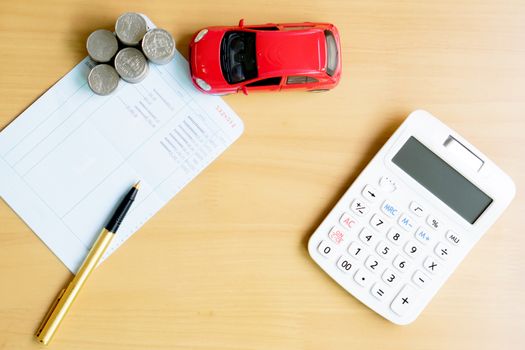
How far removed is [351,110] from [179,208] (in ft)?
0.86

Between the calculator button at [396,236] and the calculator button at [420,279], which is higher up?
the calculator button at [396,236]

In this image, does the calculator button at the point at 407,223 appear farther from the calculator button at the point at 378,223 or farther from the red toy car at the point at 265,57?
the red toy car at the point at 265,57

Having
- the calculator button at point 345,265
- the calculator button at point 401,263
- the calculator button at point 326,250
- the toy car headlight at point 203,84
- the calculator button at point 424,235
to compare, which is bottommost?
the calculator button at point 401,263

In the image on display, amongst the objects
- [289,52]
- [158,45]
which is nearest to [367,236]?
[289,52]

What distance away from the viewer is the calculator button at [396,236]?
0.62 m

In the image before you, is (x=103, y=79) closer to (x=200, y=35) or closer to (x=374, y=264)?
(x=200, y=35)

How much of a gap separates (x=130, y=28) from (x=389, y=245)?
43 centimetres

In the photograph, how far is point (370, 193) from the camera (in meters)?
0.62

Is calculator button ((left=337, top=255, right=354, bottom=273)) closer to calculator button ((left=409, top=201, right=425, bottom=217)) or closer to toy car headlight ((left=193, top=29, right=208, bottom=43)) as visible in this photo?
calculator button ((left=409, top=201, right=425, bottom=217))

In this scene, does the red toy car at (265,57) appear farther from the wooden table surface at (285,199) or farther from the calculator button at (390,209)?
the calculator button at (390,209)

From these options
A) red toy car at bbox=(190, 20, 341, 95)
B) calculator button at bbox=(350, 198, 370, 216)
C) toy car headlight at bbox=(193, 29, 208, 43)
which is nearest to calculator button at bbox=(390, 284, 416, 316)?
calculator button at bbox=(350, 198, 370, 216)

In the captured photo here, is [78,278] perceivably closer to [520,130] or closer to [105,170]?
[105,170]

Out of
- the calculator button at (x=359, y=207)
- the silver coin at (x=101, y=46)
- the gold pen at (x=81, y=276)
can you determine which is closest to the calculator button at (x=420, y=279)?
the calculator button at (x=359, y=207)

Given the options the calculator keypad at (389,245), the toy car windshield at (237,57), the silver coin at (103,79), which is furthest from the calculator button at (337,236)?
the silver coin at (103,79)
